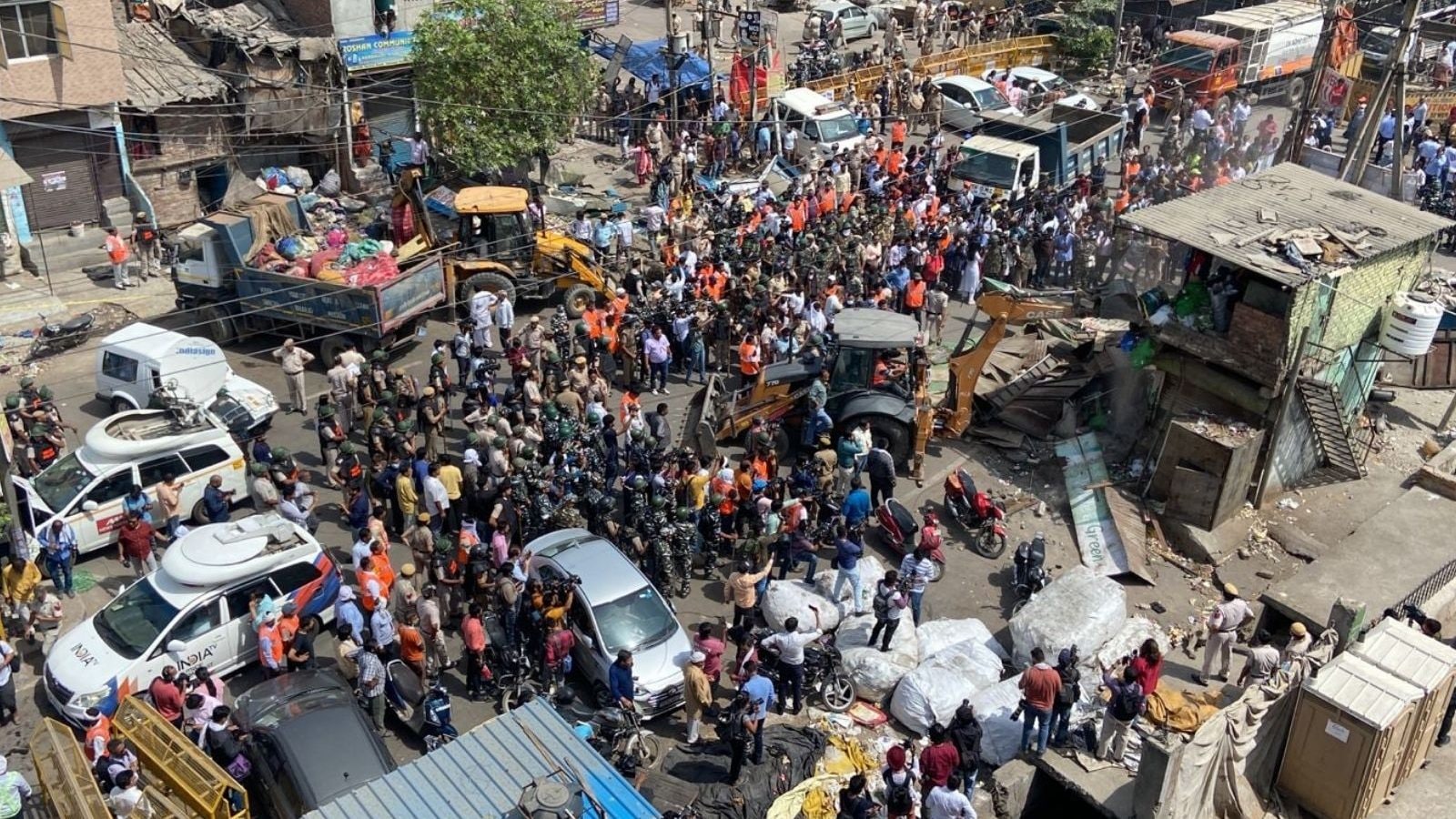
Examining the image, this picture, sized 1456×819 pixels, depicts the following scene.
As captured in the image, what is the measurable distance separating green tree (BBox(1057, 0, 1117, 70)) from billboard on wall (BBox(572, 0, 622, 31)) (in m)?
13.4

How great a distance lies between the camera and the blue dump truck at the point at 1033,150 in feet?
90.9

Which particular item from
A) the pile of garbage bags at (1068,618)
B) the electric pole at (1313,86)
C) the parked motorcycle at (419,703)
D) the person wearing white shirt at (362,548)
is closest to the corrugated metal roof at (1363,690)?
the pile of garbage bags at (1068,618)

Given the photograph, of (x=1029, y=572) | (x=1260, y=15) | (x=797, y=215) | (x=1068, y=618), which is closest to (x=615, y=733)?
(x=1068, y=618)

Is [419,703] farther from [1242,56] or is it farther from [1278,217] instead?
[1242,56]

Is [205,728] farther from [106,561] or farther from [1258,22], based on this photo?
[1258,22]

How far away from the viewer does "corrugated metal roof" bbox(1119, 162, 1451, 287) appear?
17469 millimetres

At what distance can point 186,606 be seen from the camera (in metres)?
13.9

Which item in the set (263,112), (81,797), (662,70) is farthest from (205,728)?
(662,70)

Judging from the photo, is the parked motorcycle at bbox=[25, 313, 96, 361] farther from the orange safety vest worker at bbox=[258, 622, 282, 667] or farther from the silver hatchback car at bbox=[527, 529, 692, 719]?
the silver hatchback car at bbox=[527, 529, 692, 719]

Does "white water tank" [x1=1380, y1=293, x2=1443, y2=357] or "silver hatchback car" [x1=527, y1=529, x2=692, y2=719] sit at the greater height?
"white water tank" [x1=1380, y1=293, x2=1443, y2=357]

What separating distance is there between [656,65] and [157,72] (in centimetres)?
1196

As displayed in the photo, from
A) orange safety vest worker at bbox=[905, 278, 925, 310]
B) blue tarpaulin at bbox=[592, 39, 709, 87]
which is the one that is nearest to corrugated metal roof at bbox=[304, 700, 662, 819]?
orange safety vest worker at bbox=[905, 278, 925, 310]

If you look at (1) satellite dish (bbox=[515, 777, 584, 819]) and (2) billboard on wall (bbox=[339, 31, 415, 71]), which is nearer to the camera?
(1) satellite dish (bbox=[515, 777, 584, 819])

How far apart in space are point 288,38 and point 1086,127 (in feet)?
61.7
